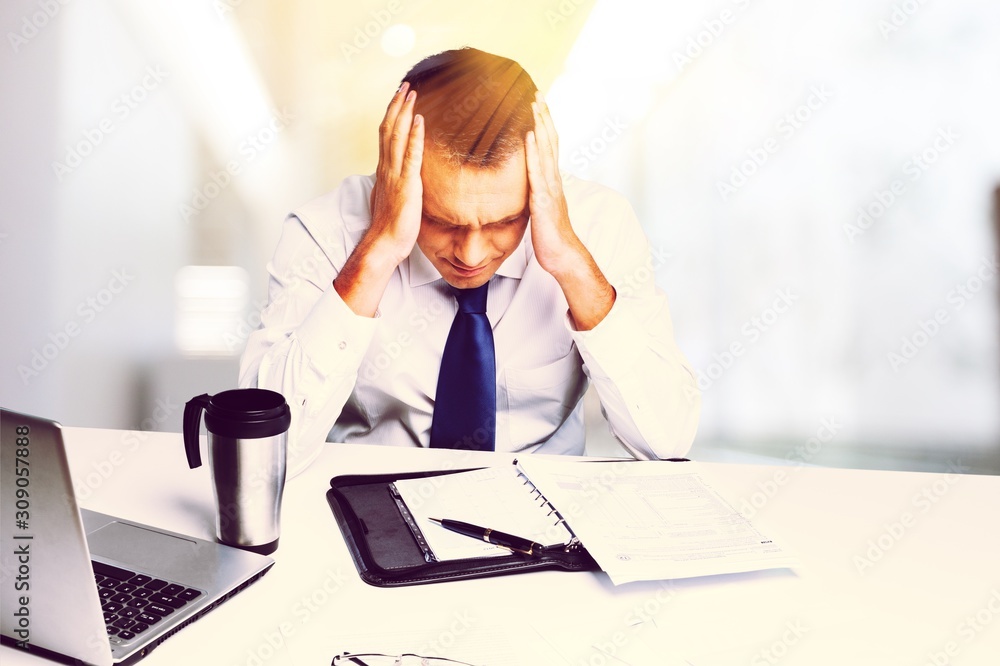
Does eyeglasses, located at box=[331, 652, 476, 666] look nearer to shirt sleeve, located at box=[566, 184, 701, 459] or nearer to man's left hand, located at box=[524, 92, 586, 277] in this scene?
shirt sleeve, located at box=[566, 184, 701, 459]

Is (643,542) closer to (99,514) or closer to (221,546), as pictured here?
(221,546)

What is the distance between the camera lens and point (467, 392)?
1.46 meters

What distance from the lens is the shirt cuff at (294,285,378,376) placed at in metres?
1.28

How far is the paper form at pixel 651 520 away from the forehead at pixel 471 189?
547mm

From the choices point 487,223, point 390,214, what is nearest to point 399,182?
point 390,214

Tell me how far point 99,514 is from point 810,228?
7.12 feet

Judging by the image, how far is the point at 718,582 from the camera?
0.78 metres

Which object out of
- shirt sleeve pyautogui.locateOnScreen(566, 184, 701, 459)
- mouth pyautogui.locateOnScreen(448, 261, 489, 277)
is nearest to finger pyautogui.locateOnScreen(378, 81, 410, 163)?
mouth pyautogui.locateOnScreen(448, 261, 489, 277)

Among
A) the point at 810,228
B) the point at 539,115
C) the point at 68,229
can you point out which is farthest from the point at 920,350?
the point at 68,229

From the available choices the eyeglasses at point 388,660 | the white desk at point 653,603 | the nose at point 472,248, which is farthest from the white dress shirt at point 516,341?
the eyeglasses at point 388,660

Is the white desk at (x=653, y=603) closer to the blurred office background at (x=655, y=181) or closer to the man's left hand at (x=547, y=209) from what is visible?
the man's left hand at (x=547, y=209)

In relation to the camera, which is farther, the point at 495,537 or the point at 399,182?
the point at 399,182

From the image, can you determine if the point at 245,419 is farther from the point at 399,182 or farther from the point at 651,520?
the point at 399,182

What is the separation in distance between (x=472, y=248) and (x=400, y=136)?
0.87 feet
